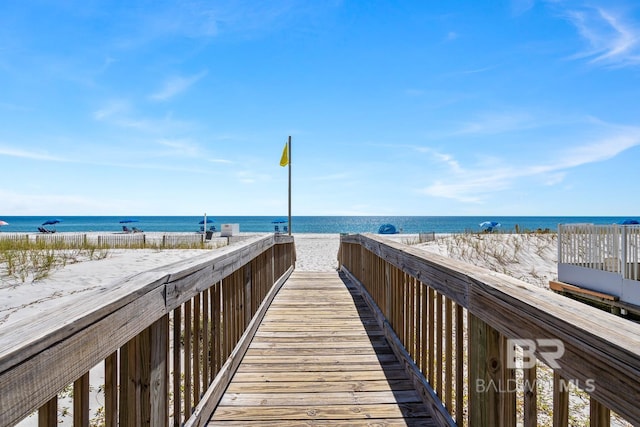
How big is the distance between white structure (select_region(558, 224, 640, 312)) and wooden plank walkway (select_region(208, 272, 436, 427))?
6.10m

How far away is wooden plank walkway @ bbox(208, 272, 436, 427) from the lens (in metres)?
2.27

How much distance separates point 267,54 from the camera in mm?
12625

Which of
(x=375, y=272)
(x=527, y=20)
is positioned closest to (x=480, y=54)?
(x=527, y=20)

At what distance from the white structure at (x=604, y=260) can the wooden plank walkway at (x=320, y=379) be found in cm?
610

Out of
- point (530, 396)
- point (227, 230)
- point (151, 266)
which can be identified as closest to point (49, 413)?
point (530, 396)

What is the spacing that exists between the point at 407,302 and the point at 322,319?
62.7 inches

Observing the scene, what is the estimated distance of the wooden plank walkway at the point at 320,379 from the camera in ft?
7.45

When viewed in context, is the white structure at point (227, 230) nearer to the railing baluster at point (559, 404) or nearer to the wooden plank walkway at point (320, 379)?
the wooden plank walkway at point (320, 379)

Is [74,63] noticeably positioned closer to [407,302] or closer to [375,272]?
[375,272]

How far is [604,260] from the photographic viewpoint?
7.88 m

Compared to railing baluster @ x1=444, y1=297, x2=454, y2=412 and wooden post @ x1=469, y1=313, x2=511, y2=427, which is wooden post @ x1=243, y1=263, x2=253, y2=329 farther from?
wooden post @ x1=469, y1=313, x2=511, y2=427

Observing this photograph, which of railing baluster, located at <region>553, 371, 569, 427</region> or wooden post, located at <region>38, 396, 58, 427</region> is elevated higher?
wooden post, located at <region>38, 396, 58, 427</region>

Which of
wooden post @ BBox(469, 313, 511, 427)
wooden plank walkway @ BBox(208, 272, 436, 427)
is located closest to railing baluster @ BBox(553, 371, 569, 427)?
wooden post @ BBox(469, 313, 511, 427)
